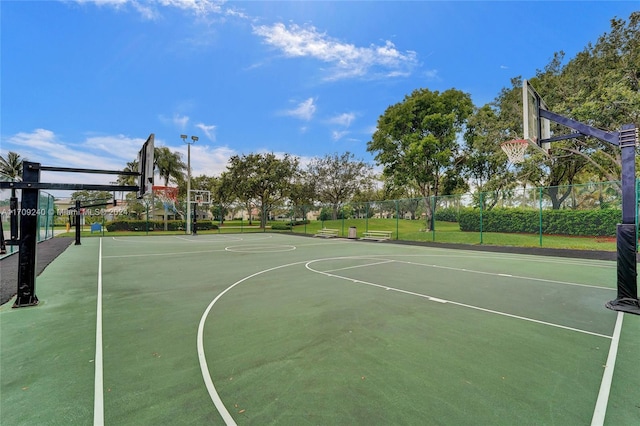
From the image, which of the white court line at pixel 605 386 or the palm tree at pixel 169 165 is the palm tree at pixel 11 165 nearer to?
the palm tree at pixel 169 165

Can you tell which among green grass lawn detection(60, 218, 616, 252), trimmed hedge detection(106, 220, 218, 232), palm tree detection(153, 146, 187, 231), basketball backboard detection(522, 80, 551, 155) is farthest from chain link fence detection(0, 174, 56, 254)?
green grass lawn detection(60, 218, 616, 252)

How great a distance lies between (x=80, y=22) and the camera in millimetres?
10734

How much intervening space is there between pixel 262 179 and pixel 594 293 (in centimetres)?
3235

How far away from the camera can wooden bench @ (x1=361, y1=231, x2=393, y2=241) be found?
69.7 feet

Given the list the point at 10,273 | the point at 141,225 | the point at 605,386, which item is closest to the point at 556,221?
the point at 605,386

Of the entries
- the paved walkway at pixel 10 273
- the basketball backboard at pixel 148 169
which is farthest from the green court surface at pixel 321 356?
the basketball backboard at pixel 148 169

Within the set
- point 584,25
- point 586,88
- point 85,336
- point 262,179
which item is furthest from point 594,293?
point 262,179

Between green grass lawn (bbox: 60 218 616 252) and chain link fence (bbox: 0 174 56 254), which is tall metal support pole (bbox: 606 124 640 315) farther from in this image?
chain link fence (bbox: 0 174 56 254)

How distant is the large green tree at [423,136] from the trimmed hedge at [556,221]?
226 inches

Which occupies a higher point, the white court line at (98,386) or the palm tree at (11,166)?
the palm tree at (11,166)

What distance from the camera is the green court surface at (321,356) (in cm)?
248

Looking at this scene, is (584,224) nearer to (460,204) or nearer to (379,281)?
(460,204)

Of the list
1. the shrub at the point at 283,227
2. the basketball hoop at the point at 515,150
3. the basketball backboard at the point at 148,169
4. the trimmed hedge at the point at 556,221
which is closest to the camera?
the basketball backboard at the point at 148,169

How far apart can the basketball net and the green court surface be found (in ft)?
83.1
